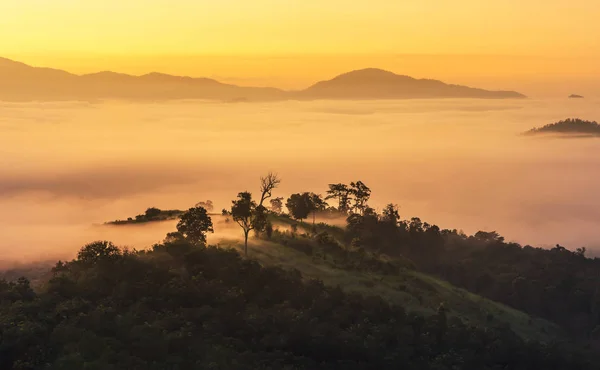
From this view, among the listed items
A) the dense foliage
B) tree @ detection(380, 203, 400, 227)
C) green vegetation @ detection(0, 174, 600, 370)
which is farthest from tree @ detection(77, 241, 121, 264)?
tree @ detection(380, 203, 400, 227)

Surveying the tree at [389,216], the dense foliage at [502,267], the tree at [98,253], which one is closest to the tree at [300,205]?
the dense foliage at [502,267]

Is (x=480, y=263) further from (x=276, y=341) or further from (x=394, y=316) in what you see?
(x=276, y=341)

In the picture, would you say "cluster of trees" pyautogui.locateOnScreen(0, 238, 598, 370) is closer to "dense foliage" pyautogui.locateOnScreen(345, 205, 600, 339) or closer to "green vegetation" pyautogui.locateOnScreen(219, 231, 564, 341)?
"green vegetation" pyautogui.locateOnScreen(219, 231, 564, 341)

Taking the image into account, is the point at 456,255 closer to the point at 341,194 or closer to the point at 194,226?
the point at 341,194

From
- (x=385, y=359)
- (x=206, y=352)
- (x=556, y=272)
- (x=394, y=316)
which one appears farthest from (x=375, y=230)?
(x=206, y=352)

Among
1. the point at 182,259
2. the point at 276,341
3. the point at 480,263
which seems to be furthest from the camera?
the point at 480,263
